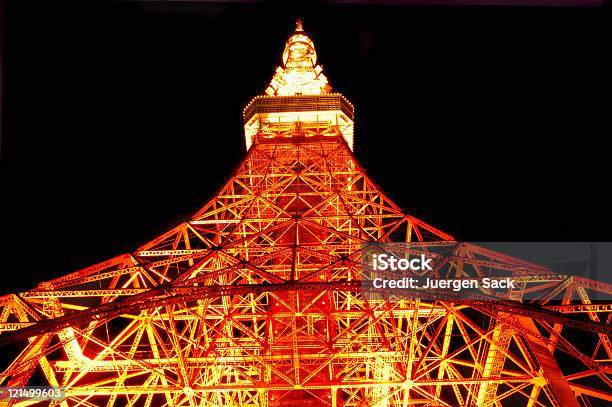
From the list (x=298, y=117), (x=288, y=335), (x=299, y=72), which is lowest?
(x=288, y=335)

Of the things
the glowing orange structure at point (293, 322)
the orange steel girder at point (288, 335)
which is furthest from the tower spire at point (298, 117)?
the orange steel girder at point (288, 335)

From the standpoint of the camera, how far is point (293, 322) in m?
14.5

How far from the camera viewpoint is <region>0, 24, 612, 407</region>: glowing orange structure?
11666 mm

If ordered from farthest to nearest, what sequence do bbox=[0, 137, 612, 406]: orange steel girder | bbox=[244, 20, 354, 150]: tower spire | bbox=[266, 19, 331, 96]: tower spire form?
1. bbox=[266, 19, 331, 96]: tower spire
2. bbox=[244, 20, 354, 150]: tower spire
3. bbox=[0, 137, 612, 406]: orange steel girder

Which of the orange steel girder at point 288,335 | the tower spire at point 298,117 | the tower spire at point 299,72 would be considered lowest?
the orange steel girder at point 288,335

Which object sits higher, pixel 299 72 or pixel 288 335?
pixel 299 72

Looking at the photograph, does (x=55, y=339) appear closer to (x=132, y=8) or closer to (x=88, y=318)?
(x=88, y=318)

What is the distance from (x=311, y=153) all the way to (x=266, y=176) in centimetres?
324

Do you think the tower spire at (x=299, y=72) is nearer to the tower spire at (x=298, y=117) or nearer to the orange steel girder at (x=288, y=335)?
the tower spire at (x=298, y=117)

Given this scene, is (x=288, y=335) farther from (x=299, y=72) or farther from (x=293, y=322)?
(x=299, y=72)

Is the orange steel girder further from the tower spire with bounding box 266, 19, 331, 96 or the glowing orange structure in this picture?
the tower spire with bounding box 266, 19, 331, 96

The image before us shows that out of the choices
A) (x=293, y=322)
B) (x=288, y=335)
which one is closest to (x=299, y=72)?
(x=288, y=335)

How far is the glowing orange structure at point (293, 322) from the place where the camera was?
11.7 meters

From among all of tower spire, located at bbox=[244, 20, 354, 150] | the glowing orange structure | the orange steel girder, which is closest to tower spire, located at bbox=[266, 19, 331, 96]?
tower spire, located at bbox=[244, 20, 354, 150]
